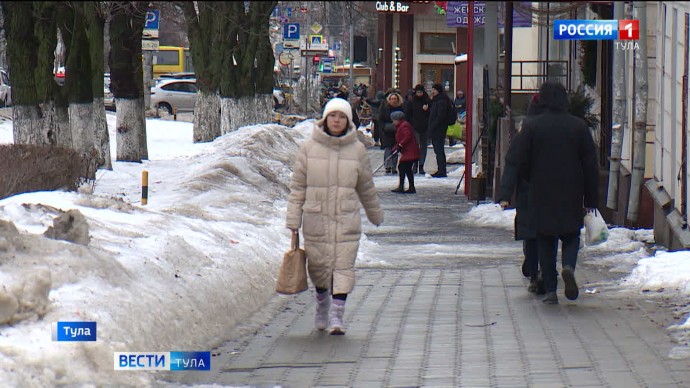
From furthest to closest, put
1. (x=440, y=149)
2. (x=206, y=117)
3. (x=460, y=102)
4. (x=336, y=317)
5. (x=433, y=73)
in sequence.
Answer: (x=433, y=73) < (x=460, y=102) < (x=206, y=117) < (x=440, y=149) < (x=336, y=317)

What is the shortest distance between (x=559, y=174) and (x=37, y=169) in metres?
5.55

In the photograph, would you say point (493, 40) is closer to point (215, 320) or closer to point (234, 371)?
point (215, 320)

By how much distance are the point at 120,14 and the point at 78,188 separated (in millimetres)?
9586

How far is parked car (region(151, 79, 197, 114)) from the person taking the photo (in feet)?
188

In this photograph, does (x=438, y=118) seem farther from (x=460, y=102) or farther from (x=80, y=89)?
(x=460, y=102)

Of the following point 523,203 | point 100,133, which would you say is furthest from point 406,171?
point 523,203

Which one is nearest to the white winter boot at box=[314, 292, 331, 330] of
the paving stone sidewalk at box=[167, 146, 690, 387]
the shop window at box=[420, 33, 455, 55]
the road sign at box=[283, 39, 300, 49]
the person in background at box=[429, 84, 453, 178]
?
the paving stone sidewalk at box=[167, 146, 690, 387]

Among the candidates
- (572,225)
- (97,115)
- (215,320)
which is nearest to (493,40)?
(97,115)

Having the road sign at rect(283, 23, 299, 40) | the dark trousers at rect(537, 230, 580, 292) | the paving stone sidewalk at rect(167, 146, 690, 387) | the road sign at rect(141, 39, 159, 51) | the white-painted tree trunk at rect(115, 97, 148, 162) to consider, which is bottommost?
the paving stone sidewalk at rect(167, 146, 690, 387)

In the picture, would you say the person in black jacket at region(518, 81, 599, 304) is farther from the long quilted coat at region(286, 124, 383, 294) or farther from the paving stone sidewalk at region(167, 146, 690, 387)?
the long quilted coat at region(286, 124, 383, 294)

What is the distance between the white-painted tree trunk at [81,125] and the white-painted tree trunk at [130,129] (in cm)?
499

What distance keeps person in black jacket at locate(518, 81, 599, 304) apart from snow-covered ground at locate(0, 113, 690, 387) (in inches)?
38.9

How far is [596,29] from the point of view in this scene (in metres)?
13.1

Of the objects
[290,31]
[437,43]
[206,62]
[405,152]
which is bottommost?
[405,152]
